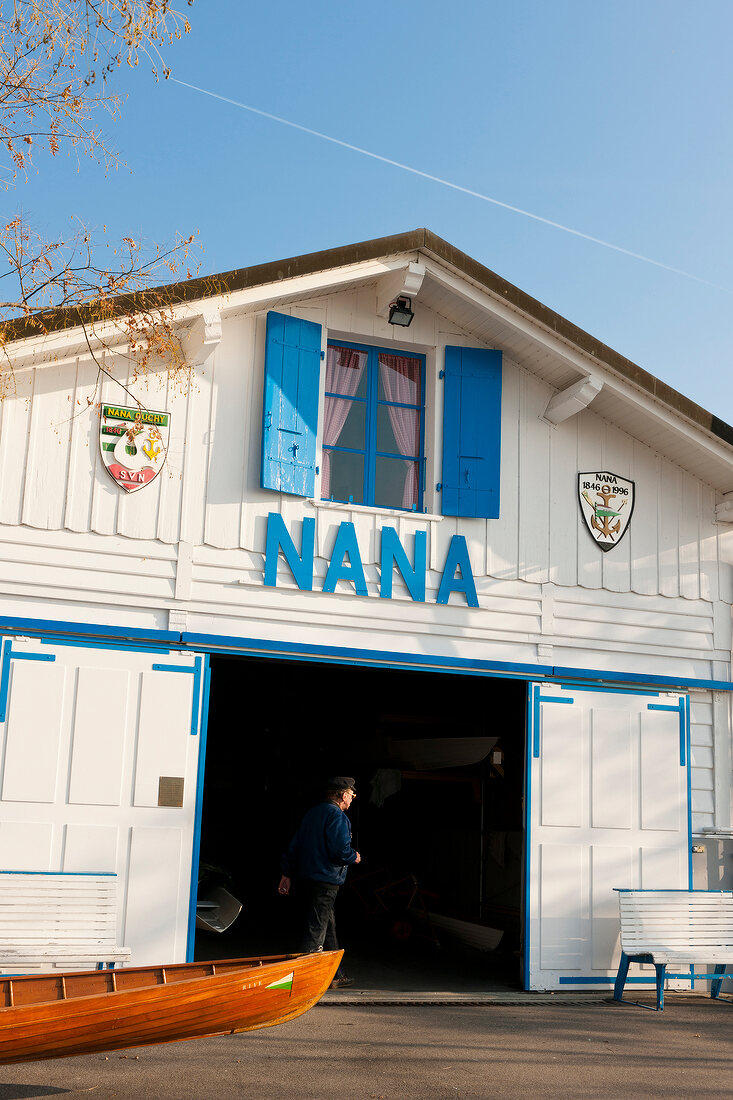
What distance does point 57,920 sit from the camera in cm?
757

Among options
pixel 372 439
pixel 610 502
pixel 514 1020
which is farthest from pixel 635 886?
pixel 372 439

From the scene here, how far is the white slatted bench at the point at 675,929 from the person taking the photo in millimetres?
8992

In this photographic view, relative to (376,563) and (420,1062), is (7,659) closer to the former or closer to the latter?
(376,563)

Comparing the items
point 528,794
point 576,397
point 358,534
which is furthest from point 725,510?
point 358,534

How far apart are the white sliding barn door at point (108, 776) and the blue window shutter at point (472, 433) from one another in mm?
3017

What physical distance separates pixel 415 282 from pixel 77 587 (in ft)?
12.9

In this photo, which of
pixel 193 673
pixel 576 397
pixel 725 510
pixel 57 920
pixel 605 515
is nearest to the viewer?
pixel 57 920

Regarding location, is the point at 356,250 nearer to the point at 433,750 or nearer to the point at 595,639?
the point at 595,639

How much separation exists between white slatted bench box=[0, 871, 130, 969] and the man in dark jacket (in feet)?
5.17

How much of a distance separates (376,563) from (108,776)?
9.21 feet

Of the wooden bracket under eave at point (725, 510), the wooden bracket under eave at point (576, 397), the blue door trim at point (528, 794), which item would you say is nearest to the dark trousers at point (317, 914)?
the blue door trim at point (528, 794)

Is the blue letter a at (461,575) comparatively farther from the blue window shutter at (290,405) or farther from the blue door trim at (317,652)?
the blue window shutter at (290,405)

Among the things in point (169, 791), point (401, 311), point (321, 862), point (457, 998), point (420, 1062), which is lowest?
point (457, 998)

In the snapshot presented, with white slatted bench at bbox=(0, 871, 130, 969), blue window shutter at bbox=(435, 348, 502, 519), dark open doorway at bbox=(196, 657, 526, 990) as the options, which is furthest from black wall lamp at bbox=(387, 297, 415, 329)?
white slatted bench at bbox=(0, 871, 130, 969)
